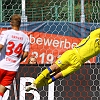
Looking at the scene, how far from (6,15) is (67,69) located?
10.5ft

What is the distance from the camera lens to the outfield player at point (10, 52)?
6348 millimetres

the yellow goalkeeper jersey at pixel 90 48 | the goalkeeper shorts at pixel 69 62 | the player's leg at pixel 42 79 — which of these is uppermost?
the yellow goalkeeper jersey at pixel 90 48

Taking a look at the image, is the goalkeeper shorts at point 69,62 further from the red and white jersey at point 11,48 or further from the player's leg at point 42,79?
the red and white jersey at point 11,48

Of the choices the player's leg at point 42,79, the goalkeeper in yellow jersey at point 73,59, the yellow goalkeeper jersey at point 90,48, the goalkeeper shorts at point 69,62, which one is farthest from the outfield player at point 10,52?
the yellow goalkeeper jersey at point 90,48

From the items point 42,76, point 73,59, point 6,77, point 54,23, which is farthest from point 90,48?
point 54,23

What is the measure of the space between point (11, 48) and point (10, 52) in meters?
0.06

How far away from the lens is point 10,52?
20.9 ft

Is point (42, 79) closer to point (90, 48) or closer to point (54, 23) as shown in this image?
point (90, 48)

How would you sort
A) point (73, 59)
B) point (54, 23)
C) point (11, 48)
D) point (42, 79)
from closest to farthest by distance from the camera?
point (11, 48), point (42, 79), point (73, 59), point (54, 23)

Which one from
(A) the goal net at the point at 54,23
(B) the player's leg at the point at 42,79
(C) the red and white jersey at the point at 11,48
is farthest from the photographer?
(A) the goal net at the point at 54,23

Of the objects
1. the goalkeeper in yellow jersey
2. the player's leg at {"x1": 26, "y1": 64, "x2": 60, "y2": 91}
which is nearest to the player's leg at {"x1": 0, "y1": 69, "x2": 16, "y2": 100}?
the player's leg at {"x1": 26, "y1": 64, "x2": 60, "y2": 91}

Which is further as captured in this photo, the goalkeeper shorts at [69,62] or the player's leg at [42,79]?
the goalkeeper shorts at [69,62]

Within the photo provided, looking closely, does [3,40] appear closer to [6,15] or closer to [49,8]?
[6,15]

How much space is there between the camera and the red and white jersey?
634 centimetres
